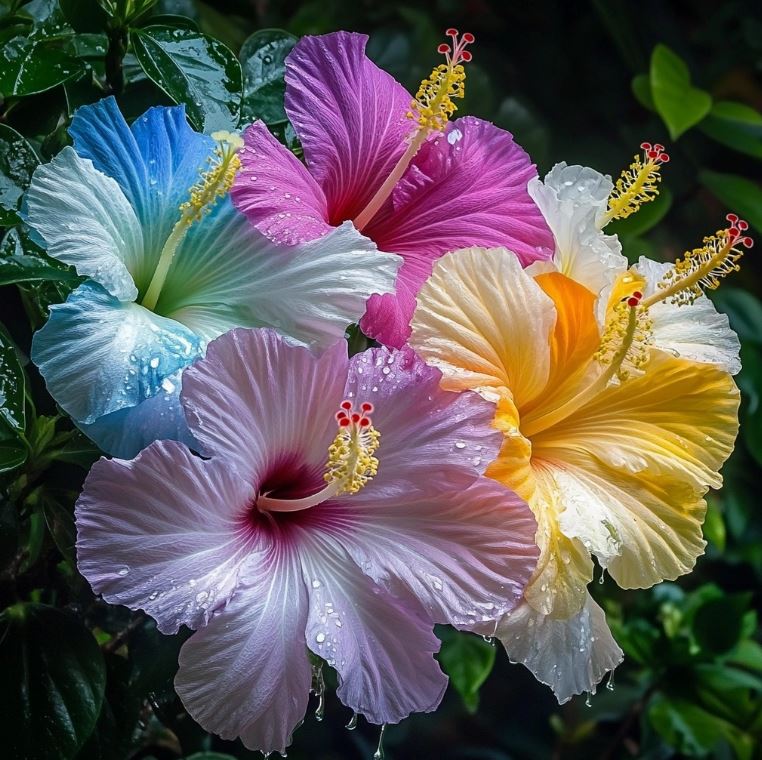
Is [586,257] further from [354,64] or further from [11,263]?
[11,263]

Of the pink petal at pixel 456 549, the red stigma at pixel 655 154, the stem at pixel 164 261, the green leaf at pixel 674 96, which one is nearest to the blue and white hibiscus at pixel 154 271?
the stem at pixel 164 261

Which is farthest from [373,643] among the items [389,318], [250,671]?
[389,318]

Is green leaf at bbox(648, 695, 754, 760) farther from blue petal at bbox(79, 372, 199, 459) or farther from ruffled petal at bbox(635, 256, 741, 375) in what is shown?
blue petal at bbox(79, 372, 199, 459)

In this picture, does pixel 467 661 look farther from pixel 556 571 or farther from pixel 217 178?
pixel 217 178

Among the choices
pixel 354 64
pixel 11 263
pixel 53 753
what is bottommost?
pixel 53 753

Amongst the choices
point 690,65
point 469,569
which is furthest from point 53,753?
point 690,65

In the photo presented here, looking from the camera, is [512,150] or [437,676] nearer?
[437,676]

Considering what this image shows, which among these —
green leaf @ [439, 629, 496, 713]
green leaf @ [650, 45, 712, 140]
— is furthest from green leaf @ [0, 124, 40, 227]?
green leaf @ [650, 45, 712, 140]

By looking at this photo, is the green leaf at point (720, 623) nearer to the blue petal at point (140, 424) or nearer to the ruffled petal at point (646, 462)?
the ruffled petal at point (646, 462)
